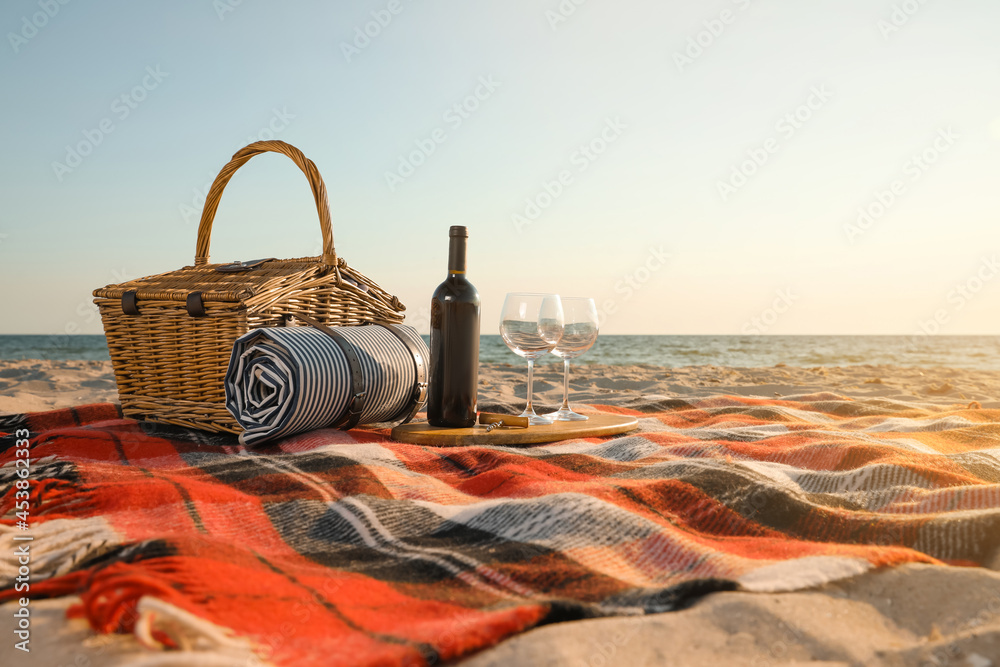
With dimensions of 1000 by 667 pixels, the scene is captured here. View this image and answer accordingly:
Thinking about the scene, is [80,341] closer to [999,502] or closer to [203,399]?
[203,399]

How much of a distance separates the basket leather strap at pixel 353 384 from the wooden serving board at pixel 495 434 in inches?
6.5

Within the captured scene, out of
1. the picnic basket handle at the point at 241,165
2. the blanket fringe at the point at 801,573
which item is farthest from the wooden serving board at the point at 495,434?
the blanket fringe at the point at 801,573

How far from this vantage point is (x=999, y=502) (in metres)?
1.30

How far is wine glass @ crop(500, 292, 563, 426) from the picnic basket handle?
84cm

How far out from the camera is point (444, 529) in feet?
4.04

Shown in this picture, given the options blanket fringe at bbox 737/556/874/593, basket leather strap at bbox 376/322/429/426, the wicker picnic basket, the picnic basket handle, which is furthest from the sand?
the picnic basket handle

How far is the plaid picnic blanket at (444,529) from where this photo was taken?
0.78 m

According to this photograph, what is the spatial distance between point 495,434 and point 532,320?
419 mm

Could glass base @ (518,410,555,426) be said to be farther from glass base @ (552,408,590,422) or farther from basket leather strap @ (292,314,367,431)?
basket leather strap @ (292,314,367,431)

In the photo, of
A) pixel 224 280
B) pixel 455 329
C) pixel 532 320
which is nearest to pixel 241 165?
pixel 224 280

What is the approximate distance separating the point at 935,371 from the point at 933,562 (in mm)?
6274

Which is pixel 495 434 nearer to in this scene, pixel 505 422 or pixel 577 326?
pixel 505 422

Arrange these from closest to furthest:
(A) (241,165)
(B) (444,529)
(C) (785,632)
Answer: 1. (C) (785,632)
2. (B) (444,529)
3. (A) (241,165)

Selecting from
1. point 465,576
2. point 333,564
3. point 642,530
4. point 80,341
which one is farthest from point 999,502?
point 80,341
